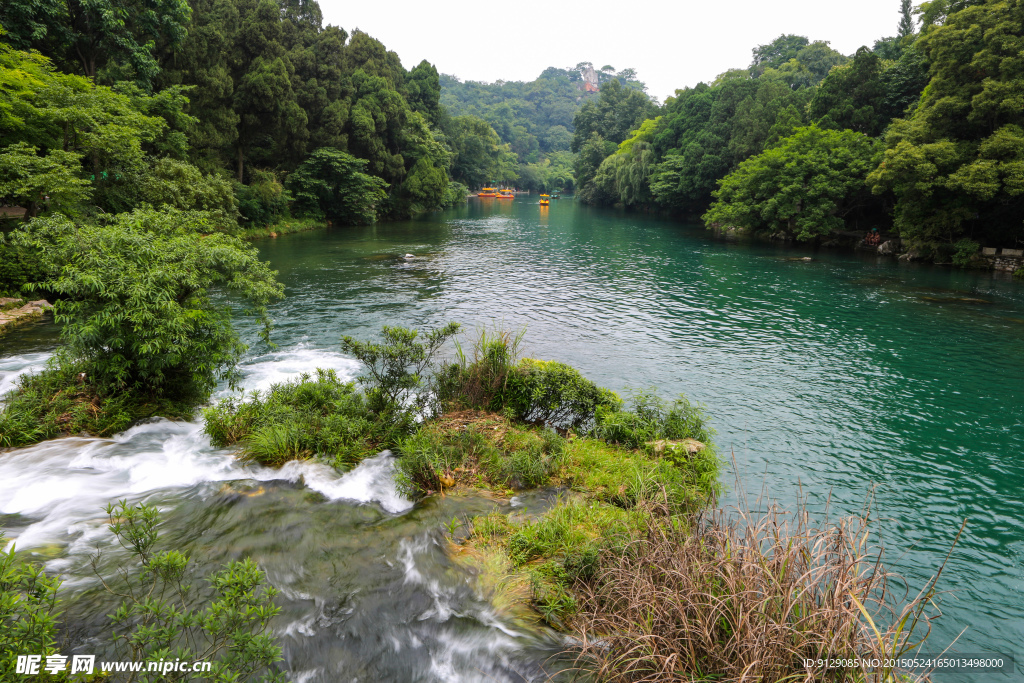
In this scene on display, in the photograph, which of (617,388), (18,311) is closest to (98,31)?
(18,311)

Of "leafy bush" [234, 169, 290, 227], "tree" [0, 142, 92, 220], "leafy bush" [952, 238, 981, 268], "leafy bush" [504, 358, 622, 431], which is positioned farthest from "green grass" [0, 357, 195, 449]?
"leafy bush" [952, 238, 981, 268]

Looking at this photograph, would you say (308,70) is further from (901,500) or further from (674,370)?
(901,500)

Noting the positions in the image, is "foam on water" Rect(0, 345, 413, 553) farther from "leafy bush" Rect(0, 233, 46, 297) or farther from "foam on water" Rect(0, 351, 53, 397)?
"leafy bush" Rect(0, 233, 46, 297)

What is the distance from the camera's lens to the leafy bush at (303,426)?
7711 millimetres

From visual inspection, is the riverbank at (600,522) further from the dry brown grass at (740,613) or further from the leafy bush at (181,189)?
the leafy bush at (181,189)

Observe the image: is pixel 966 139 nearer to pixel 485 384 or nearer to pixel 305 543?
pixel 485 384

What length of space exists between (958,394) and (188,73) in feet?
134

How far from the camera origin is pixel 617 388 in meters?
12.5

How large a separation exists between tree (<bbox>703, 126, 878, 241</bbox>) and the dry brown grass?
3545 centimetres

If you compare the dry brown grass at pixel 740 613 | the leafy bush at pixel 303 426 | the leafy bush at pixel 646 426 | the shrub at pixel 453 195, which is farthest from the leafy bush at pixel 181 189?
the shrub at pixel 453 195

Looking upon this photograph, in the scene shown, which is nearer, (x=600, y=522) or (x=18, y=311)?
(x=600, y=522)

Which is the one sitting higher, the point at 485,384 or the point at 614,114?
the point at 614,114

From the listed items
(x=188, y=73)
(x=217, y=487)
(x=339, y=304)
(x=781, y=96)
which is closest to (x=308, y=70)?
(x=188, y=73)

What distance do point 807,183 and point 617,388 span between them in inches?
1183
